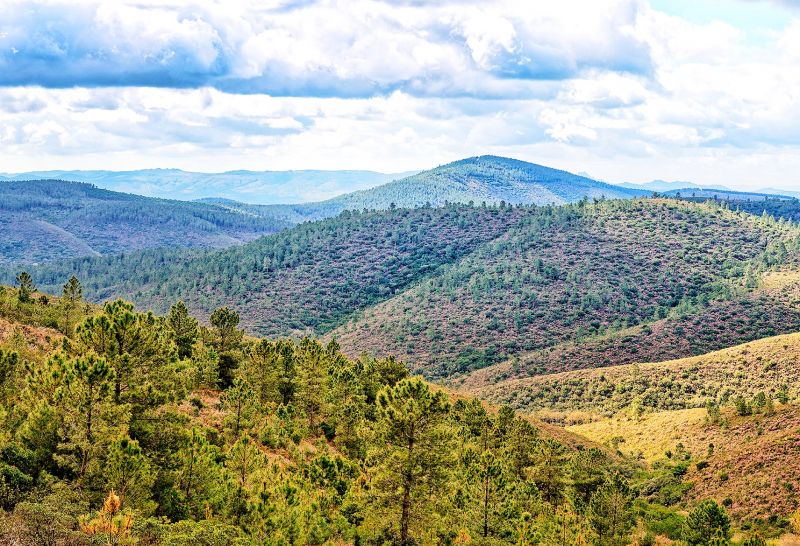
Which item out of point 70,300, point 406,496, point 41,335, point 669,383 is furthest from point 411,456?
point 669,383

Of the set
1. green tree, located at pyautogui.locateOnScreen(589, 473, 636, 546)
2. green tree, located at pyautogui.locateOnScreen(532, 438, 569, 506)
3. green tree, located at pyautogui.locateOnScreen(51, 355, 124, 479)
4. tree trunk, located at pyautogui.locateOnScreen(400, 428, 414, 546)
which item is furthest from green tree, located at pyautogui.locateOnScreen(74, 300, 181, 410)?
green tree, located at pyautogui.locateOnScreen(532, 438, 569, 506)

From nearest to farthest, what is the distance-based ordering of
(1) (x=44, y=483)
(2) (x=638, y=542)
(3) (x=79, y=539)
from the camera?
(3) (x=79, y=539) < (1) (x=44, y=483) < (2) (x=638, y=542)

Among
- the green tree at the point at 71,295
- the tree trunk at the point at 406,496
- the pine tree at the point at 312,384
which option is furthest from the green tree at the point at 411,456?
the green tree at the point at 71,295

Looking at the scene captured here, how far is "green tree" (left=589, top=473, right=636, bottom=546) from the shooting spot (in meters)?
37.3

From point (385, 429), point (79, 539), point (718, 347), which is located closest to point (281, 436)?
point (385, 429)

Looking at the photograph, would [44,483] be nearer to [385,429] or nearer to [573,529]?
[385,429]

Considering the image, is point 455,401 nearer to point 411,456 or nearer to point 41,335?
point 41,335

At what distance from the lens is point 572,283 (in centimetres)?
15338

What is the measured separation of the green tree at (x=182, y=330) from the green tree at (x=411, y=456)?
25.0m

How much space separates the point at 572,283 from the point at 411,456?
5208 inches

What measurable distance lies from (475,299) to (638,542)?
115m

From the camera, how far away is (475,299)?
15612 cm

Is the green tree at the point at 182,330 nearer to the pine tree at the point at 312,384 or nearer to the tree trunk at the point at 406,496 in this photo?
the pine tree at the point at 312,384

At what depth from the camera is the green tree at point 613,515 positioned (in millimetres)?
37344
